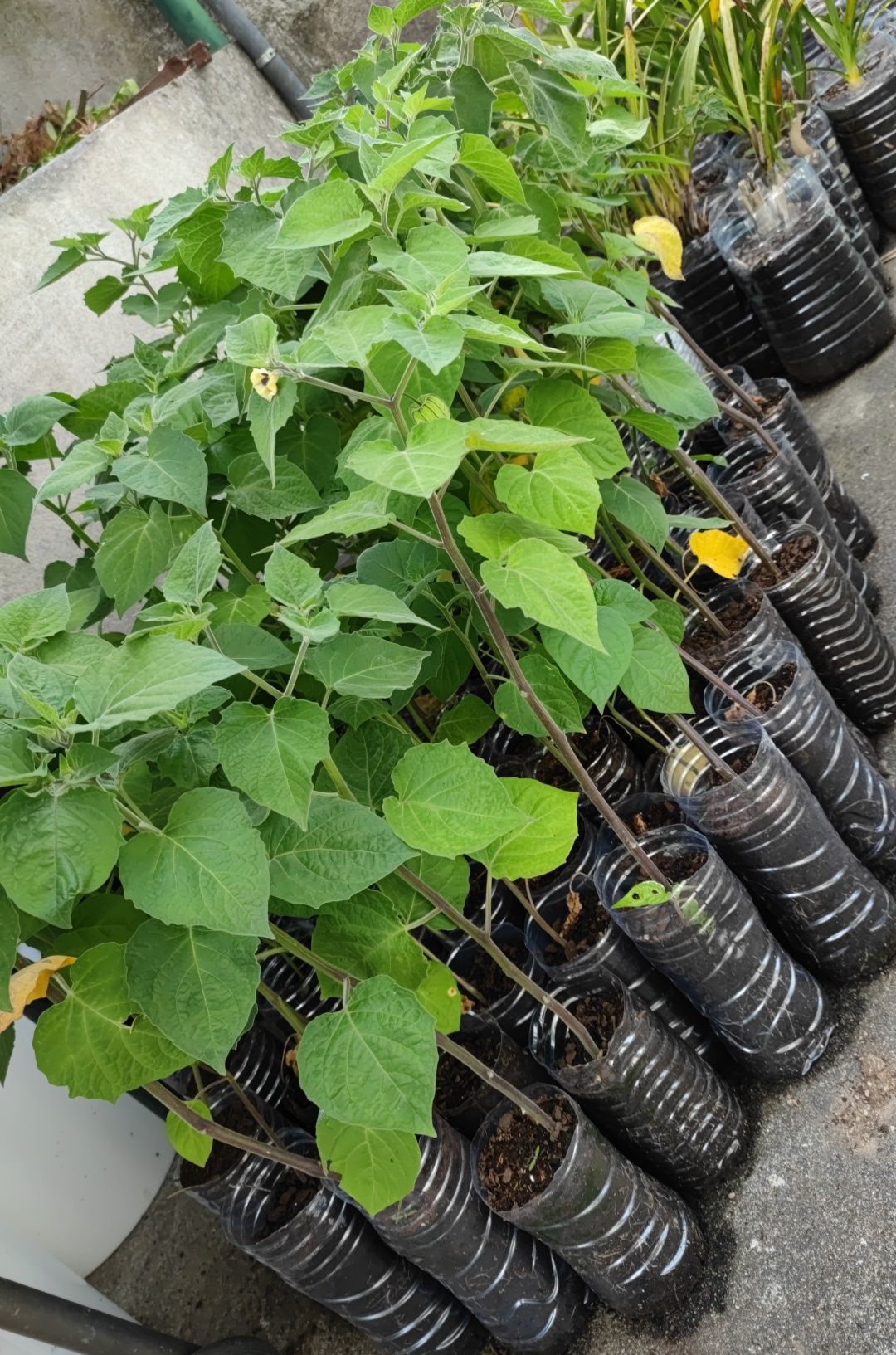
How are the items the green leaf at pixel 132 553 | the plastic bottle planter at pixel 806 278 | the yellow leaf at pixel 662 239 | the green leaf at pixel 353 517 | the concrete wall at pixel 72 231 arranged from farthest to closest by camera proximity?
the plastic bottle planter at pixel 806 278 < the concrete wall at pixel 72 231 < the yellow leaf at pixel 662 239 < the green leaf at pixel 132 553 < the green leaf at pixel 353 517

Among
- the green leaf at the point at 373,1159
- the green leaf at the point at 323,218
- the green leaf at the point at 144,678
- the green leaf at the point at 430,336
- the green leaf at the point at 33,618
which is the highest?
the green leaf at the point at 323,218

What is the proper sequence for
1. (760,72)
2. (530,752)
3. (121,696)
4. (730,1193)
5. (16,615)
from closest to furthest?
(121,696) → (16,615) → (730,1193) → (530,752) → (760,72)

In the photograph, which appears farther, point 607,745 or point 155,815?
point 607,745

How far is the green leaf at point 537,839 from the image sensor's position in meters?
1.03

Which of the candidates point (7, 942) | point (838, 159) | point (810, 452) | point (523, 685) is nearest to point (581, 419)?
point (523, 685)

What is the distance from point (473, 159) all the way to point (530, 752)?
765mm

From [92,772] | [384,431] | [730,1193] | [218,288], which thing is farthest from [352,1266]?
[218,288]

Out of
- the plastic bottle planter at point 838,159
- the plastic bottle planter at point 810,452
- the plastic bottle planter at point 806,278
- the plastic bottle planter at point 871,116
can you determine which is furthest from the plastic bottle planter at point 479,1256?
the plastic bottle planter at point 871,116

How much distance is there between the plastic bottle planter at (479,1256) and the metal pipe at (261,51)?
2.53 m

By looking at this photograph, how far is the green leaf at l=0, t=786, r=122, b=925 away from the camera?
688mm

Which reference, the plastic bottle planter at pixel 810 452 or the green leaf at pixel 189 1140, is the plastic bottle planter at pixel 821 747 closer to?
the plastic bottle planter at pixel 810 452

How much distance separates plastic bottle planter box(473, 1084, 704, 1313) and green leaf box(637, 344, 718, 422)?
0.81 metres

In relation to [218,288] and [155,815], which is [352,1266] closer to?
[155,815]

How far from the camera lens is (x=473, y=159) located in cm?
100
